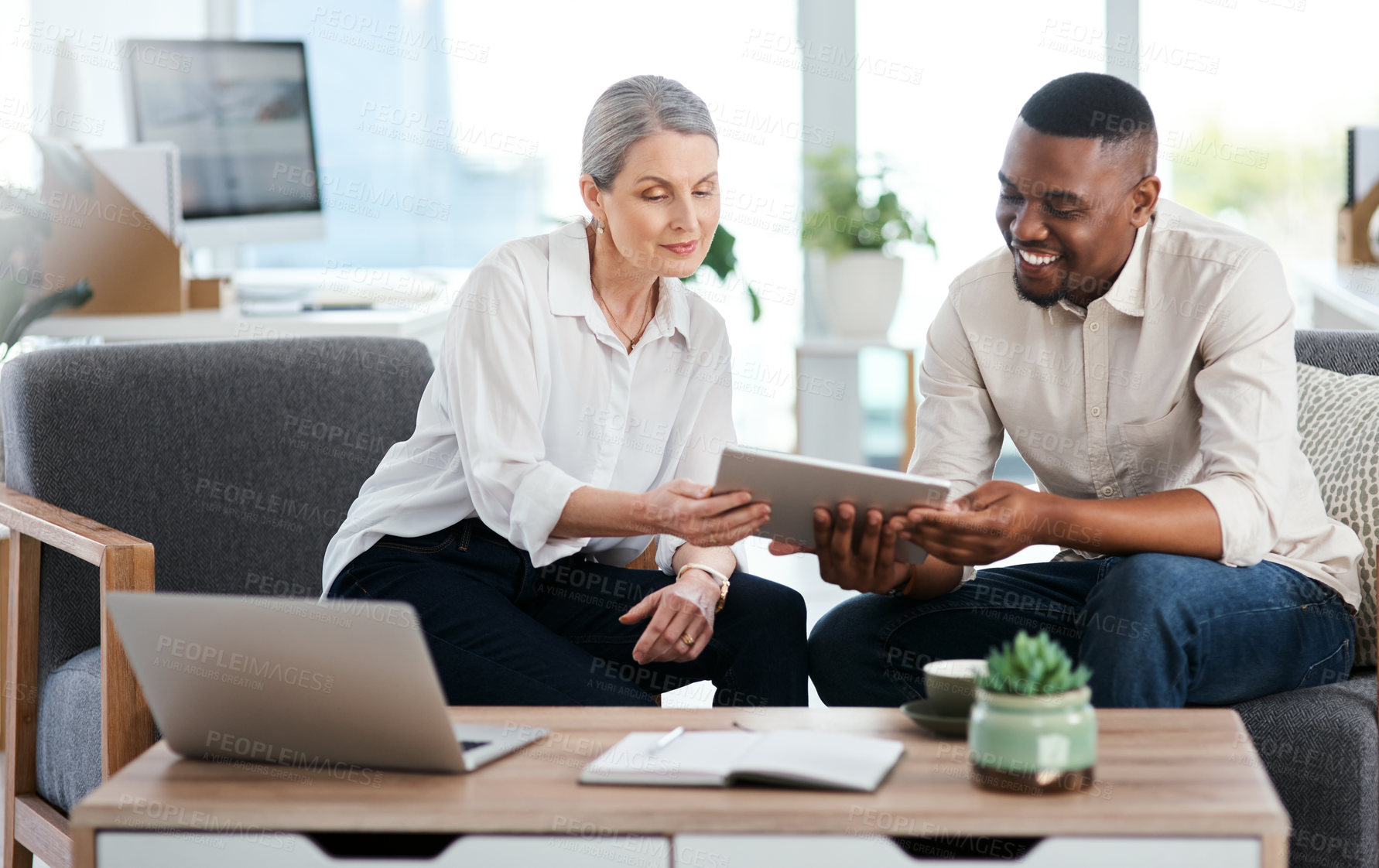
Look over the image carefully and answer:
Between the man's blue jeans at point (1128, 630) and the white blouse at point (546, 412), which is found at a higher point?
the white blouse at point (546, 412)

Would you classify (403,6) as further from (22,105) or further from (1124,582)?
(1124,582)

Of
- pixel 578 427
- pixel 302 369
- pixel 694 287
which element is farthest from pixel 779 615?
pixel 694 287

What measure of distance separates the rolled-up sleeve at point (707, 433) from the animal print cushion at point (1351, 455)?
0.85 metres

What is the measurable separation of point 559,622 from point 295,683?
2.35 feet

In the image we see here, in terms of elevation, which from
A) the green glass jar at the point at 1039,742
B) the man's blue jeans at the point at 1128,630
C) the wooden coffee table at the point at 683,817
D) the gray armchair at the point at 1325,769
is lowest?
the gray armchair at the point at 1325,769

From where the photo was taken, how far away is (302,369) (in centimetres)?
218

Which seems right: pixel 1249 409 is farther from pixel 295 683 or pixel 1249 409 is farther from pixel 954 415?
pixel 295 683

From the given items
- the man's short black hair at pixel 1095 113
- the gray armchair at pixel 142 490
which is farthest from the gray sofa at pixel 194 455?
the man's short black hair at pixel 1095 113

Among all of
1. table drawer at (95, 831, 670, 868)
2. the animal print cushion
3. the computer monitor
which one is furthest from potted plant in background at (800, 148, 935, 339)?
table drawer at (95, 831, 670, 868)

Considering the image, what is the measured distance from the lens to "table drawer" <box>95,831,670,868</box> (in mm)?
1092

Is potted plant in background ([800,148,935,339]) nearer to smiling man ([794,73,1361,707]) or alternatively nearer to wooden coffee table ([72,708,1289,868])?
smiling man ([794,73,1361,707])

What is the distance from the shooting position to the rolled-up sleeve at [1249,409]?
5.57 ft

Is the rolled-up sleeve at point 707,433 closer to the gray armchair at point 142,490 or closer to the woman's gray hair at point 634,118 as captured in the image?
the woman's gray hair at point 634,118

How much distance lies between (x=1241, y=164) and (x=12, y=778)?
422 cm
